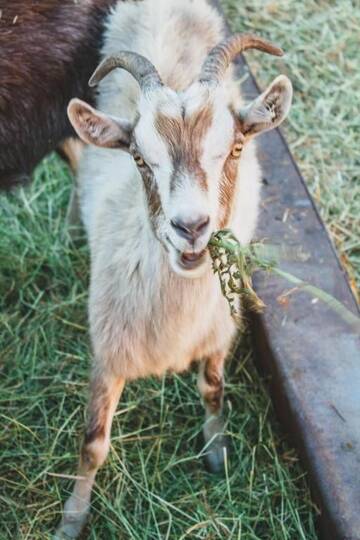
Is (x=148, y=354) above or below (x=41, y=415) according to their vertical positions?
above

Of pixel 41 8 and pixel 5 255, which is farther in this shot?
pixel 5 255

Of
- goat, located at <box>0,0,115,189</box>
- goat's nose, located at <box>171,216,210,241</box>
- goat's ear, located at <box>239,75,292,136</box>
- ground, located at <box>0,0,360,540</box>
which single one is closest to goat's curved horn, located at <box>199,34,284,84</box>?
goat's ear, located at <box>239,75,292,136</box>

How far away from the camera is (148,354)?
3654 mm

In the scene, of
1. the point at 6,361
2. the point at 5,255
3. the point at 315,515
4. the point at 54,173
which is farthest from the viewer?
the point at 54,173

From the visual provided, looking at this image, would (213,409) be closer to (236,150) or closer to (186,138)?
(236,150)

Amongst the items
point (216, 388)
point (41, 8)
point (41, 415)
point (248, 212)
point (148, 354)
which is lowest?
point (41, 415)

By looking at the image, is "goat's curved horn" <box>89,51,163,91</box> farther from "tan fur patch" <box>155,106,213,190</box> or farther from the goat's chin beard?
the goat's chin beard

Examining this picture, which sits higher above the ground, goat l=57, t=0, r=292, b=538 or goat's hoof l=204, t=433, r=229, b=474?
goat l=57, t=0, r=292, b=538

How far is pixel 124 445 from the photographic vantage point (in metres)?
4.20

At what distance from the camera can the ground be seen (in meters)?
3.88

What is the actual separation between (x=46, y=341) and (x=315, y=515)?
1641 millimetres

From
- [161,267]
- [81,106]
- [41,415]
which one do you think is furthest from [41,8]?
[41,415]

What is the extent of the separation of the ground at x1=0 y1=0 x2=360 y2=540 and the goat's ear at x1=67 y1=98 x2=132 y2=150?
1.48m

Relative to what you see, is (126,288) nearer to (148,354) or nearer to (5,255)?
(148,354)
